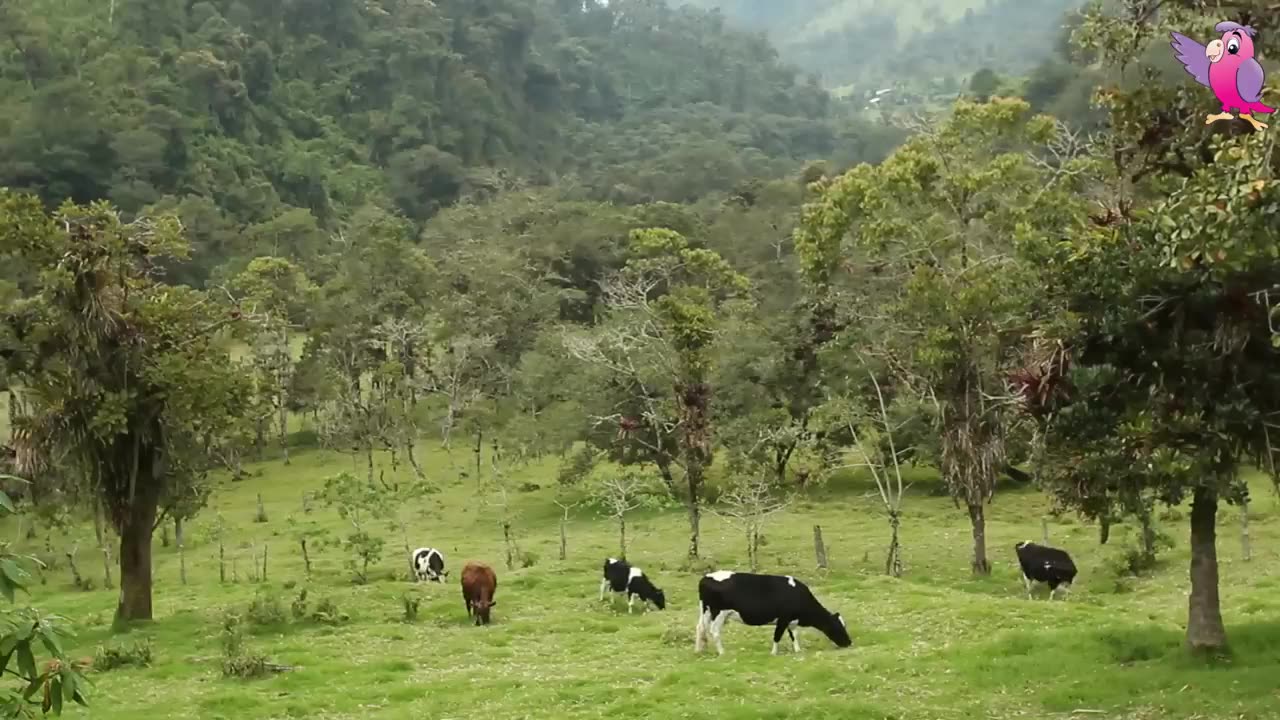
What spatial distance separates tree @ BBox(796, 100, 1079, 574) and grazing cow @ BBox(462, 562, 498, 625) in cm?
1173

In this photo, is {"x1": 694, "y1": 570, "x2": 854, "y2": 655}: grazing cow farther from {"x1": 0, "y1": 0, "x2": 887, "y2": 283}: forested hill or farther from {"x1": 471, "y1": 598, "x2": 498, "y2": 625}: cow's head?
{"x1": 0, "y1": 0, "x2": 887, "y2": 283}: forested hill

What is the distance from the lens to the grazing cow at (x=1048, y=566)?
2569 cm

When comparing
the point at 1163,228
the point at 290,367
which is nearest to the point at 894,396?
the point at 1163,228

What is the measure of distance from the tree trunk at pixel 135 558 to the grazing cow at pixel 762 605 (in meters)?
12.6

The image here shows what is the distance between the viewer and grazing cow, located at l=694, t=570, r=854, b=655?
19.3 meters

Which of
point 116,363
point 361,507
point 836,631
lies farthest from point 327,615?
point 836,631

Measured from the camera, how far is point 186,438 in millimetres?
24562

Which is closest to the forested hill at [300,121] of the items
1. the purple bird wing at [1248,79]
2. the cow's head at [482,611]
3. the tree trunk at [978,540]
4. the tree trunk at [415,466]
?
the tree trunk at [415,466]

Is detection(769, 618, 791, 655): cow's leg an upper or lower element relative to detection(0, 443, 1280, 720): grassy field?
upper

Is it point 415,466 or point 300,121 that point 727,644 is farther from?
point 300,121

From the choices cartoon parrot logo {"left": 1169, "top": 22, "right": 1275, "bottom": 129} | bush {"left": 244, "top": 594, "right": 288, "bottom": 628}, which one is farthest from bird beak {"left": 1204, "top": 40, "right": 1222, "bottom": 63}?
bush {"left": 244, "top": 594, "right": 288, "bottom": 628}

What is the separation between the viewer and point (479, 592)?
24906mm

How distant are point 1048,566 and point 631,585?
30.8 ft

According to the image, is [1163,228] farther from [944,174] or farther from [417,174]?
[417,174]
